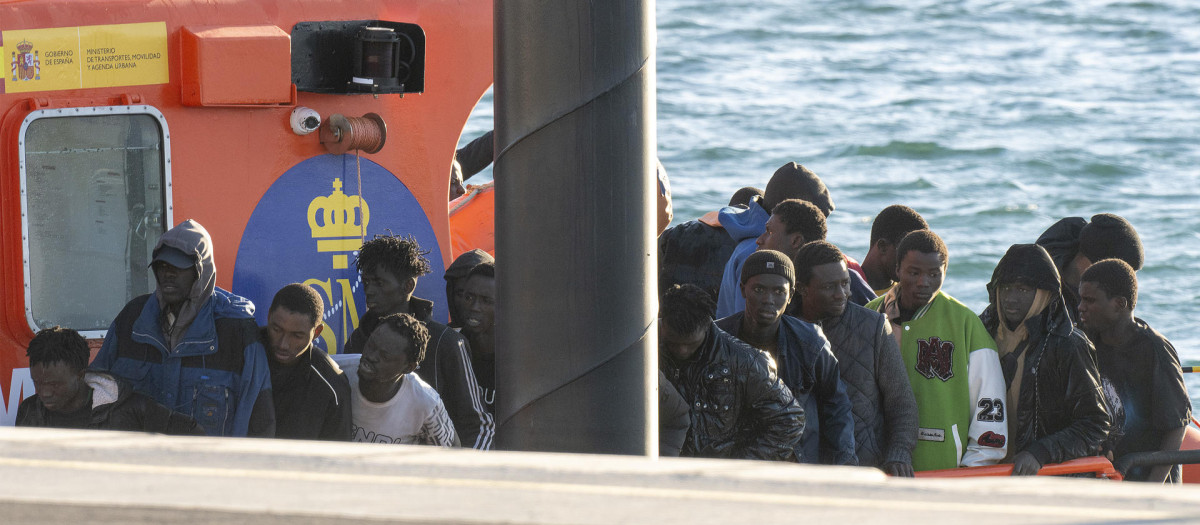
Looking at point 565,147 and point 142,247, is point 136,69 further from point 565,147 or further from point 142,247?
point 565,147

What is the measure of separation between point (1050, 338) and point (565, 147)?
3.01 metres

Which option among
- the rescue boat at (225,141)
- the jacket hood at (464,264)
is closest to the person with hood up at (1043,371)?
the jacket hood at (464,264)

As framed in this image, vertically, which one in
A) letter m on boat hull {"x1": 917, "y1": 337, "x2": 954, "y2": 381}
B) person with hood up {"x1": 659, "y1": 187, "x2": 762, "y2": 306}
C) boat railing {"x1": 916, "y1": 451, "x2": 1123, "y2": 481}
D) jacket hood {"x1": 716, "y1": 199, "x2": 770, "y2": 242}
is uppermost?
jacket hood {"x1": 716, "y1": 199, "x2": 770, "y2": 242}

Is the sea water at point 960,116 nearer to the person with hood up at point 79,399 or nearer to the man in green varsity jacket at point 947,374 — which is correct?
the man in green varsity jacket at point 947,374

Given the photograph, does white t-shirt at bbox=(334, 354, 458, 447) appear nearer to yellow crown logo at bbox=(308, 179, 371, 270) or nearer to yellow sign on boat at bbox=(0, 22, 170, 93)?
yellow crown logo at bbox=(308, 179, 371, 270)

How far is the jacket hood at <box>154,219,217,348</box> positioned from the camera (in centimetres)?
462

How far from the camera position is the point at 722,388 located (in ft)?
15.3

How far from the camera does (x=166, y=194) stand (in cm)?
511

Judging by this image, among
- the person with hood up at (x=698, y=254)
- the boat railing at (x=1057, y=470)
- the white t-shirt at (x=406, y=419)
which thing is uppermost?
the person with hood up at (x=698, y=254)

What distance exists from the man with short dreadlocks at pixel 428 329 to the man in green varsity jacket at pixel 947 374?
1486 mm

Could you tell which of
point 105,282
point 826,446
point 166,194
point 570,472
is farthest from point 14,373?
point 570,472

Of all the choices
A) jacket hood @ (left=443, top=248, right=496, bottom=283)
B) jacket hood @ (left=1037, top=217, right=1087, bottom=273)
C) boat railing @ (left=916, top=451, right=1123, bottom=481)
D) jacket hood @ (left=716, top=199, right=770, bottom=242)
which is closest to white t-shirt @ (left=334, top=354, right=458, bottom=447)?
jacket hood @ (left=443, top=248, right=496, bottom=283)

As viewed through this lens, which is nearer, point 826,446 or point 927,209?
point 826,446

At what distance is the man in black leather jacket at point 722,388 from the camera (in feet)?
15.1
